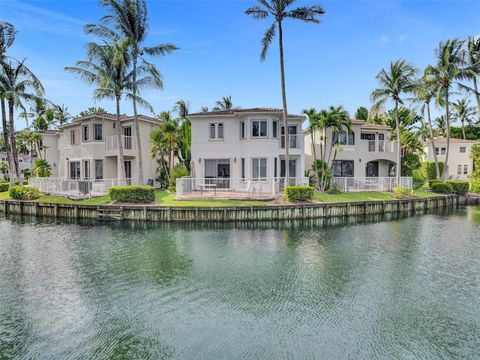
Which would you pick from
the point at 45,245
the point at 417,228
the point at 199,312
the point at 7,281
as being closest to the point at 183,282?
the point at 199,312

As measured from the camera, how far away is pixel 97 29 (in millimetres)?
28688

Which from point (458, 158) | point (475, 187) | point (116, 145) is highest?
point (116, 145)

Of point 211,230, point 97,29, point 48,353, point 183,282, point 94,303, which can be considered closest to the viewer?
point 48,353

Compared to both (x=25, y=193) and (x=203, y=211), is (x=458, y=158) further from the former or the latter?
(x=25, y=193)

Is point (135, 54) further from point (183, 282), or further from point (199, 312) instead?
point (199, 312)

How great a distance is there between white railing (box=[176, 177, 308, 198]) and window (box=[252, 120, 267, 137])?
13.3 feet

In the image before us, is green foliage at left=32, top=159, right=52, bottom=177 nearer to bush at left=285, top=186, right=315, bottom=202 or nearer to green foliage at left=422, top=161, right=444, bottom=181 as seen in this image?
bush at left=285, top=186, right=315, bottom=202

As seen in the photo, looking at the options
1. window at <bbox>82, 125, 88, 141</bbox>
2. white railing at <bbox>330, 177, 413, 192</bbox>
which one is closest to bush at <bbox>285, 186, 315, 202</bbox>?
white railing at <bbox>330, 177, 413, 192</bbox>

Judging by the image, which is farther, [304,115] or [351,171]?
[351,171]

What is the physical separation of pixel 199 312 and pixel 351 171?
3189 cm

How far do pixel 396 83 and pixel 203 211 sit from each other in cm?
2376

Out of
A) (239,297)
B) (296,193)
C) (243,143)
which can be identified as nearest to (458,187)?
(296,193)

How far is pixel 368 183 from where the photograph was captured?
32062 millimetres

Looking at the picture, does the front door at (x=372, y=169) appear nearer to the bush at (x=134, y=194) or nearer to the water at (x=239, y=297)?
the water at (x=239, y=297)
